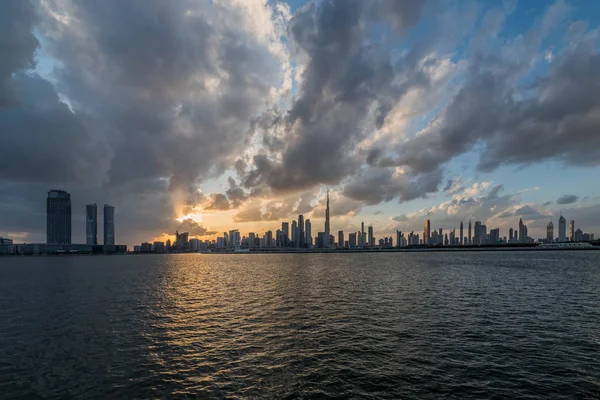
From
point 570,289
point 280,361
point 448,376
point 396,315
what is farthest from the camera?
point 570,289

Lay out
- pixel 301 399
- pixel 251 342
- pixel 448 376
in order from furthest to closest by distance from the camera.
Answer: pixel 251 342, pixel 448 376, pixel 301 399

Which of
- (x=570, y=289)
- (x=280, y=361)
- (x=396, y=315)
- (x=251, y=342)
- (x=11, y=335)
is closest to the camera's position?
(x=280, y=361)

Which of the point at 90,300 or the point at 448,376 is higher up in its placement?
the point at 448,376

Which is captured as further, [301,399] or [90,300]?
[90,300]

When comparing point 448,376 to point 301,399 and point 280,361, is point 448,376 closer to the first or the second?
point 301,399

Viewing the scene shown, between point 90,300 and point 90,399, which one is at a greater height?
point 90,399

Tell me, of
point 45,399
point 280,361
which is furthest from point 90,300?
point 280,361

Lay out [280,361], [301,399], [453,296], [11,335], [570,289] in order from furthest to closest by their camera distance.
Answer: [570,289] → [453,296] → [11,335] → [280,361] → [301,399]

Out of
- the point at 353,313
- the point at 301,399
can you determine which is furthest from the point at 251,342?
the point at 353,313

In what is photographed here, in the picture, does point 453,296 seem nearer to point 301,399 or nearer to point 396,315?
point 396,315

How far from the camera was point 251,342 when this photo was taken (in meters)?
34.9

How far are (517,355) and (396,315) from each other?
17997 millimetres

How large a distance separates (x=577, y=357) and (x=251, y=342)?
110 feet

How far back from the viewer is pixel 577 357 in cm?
2938
